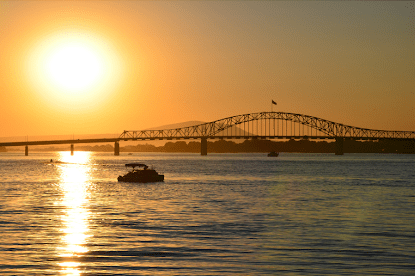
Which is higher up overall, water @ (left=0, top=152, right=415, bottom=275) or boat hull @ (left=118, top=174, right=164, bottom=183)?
boat hull @ (left=118, top=174, right=164, bottom=183)

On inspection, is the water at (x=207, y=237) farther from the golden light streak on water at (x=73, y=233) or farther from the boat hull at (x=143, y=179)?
the boat hull at (x=143, y=179)

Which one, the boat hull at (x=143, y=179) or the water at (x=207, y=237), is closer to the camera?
the water at (x=207, y=237)

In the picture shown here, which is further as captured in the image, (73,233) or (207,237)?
(73,233)

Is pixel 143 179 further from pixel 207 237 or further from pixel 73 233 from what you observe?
pixel 207 237

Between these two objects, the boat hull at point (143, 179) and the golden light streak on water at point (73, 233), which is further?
the boat hull at point (143, 179)

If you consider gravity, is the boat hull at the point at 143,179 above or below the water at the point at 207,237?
above

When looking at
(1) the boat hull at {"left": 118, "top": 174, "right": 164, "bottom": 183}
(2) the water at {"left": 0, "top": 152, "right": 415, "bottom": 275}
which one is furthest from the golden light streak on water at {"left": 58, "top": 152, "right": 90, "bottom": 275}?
(1) the boat hull at {"left": 118, "top": 174, "right": 164, "bottom": 183}

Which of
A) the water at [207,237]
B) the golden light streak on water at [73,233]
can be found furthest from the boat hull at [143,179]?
the water at [207,237]

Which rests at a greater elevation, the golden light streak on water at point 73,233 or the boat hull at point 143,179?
the boat hull at point 143,179

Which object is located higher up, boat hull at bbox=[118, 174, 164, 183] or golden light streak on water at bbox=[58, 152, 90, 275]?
boat hull at bbox=[118, 174, 164, 183]

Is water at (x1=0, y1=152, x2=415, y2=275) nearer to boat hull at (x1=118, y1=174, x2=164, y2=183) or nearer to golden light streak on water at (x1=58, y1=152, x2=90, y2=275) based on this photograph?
golden light streak on water at (x1=58, y1=152, x2=90, y2=275)

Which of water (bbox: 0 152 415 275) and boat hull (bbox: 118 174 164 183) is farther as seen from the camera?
boat hull (bbox: 118 174 164 183)

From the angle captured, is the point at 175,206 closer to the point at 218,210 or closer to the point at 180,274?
the point at 218,210

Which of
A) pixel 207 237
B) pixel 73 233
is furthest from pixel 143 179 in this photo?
pixel 207 237
